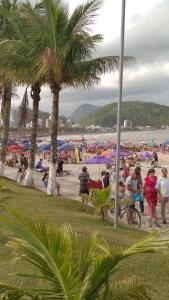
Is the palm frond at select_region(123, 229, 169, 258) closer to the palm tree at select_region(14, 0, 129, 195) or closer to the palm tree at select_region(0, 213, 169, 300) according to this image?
the palm tree at select_region(0, 213, 169, 300)

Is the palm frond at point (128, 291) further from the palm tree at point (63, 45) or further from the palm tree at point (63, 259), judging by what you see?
the palm tree at point (63, 45)

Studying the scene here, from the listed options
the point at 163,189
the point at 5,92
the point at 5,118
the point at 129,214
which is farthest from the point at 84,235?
the point at 5,92

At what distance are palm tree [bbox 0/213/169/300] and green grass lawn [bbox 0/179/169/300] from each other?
1.13 ft

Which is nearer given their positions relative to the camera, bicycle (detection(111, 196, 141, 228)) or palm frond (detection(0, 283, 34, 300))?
palm frond (detection(0, 283, 34, 300))

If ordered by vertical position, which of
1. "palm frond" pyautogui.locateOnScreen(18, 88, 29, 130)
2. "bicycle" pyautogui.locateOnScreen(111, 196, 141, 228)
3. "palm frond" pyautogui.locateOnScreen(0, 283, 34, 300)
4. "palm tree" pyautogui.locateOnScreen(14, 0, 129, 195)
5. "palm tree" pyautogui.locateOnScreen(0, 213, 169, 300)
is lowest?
"bicycle" pyautogui.locateOnScreen(111, 196, 141, 228)

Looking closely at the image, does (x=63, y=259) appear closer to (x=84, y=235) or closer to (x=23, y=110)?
(x=84, y=235)

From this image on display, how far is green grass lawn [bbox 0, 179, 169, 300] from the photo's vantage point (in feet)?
21.3

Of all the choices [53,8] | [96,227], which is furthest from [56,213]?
[53,8]

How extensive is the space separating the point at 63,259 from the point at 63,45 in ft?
43.6

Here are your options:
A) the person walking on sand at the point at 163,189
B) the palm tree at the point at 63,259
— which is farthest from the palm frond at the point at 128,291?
the person walking on sand at the point at 163,189

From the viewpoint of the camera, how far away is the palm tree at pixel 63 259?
130 inches

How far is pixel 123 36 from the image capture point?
1015 centimetres

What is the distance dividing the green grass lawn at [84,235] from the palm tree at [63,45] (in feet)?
8.48

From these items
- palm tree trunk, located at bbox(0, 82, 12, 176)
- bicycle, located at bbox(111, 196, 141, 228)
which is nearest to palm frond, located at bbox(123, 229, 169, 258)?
bicycle, located at bbox(111, 196, 141, 228)
